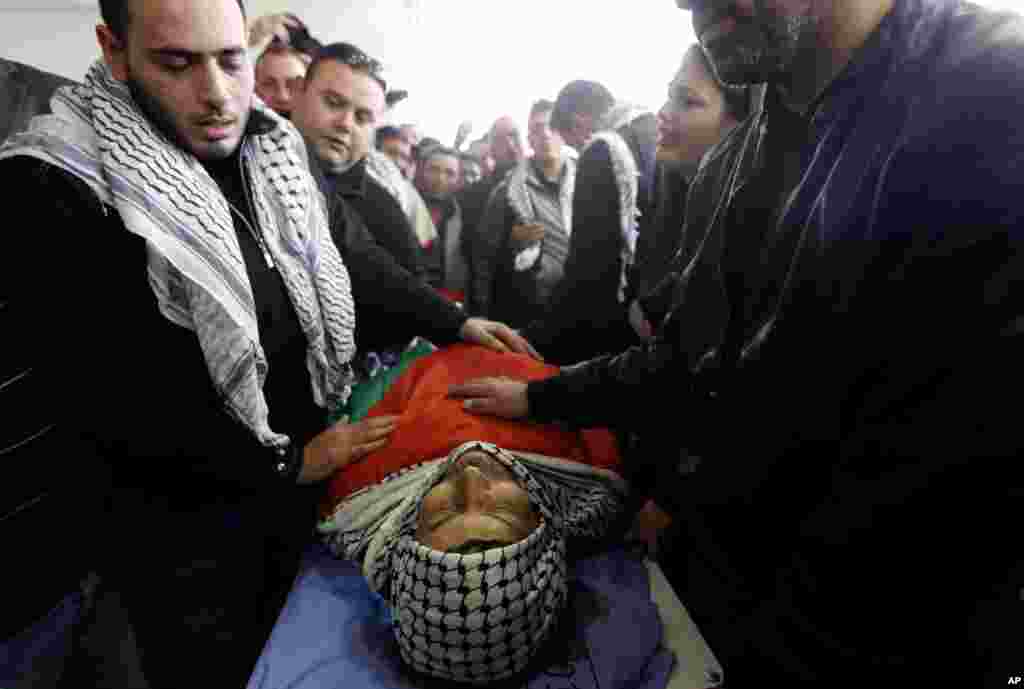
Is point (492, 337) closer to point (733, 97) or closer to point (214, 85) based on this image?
point (214, 85)

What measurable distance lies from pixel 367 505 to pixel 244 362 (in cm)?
50

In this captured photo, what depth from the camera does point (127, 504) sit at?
1222 mm

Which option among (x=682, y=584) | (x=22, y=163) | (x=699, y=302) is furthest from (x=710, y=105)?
(x=22, y=163)

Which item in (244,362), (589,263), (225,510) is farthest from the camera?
(589,263)

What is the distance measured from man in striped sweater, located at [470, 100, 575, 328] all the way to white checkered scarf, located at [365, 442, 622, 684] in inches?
90.7

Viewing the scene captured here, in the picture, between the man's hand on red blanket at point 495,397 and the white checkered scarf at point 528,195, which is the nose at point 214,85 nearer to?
the man's hand on red blanket at point 495,397

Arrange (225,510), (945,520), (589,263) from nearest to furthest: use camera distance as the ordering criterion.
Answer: (945,520) → (225,510) → (589,263)

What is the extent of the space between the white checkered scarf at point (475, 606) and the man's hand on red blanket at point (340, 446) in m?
0.33

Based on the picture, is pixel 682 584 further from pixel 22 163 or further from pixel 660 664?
pixel 22 163

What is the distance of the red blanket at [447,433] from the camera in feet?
4.87

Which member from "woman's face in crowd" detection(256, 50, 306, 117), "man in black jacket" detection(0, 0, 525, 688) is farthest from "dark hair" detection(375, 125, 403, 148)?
"man in black jacket" detection(0, 0, 525, 688)

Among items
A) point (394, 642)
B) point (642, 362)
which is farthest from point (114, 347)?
point (642, 362)

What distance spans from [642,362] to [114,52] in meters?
1.38

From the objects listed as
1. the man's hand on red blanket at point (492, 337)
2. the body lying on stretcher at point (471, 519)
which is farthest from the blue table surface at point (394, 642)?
the man's hand on red blanket at point (492, 337)
